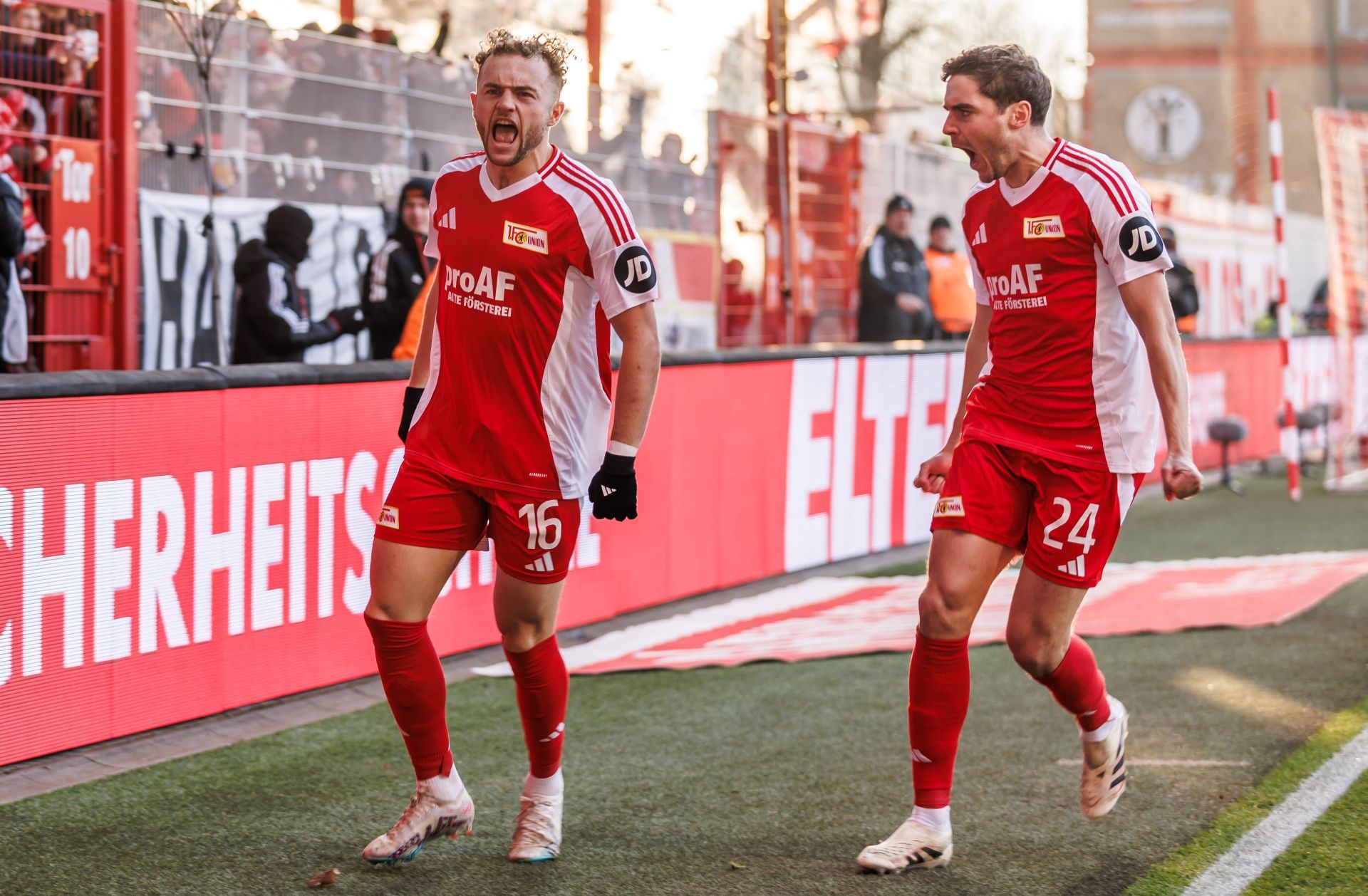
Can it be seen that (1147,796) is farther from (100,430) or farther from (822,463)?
(822,463)

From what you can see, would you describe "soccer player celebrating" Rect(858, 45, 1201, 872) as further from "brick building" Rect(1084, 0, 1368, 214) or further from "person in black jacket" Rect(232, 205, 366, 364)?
"brick building" Rect(1084, 0, 1368, 214)

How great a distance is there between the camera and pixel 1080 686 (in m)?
4.55

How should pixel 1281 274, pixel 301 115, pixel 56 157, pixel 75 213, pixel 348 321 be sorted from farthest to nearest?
pixel 1281 274, pixel 301 115, pixel 348 321, pixel 75 213, pixel 56 157

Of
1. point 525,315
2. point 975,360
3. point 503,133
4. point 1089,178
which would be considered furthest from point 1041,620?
point 503,133

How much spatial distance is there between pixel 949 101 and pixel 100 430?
9.76ft

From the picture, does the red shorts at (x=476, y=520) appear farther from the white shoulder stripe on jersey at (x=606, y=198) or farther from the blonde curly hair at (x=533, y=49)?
the blonde curly hair at (x=533, y=49)

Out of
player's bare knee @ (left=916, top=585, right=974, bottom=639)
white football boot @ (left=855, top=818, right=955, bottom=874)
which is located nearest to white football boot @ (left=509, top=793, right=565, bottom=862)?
white football boot @ (left=855, top=818, right=955, bottom=874)

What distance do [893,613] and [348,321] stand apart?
10.2 ft

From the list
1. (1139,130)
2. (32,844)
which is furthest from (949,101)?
(1139,130)

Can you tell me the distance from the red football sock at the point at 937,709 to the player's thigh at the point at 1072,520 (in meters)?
0.32

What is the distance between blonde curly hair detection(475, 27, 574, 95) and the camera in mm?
4180

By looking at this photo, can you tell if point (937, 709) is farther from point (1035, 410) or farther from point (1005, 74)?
point (1005, 74)

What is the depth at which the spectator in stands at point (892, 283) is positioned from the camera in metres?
13.0

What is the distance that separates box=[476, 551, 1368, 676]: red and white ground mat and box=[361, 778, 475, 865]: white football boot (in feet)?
8.67
